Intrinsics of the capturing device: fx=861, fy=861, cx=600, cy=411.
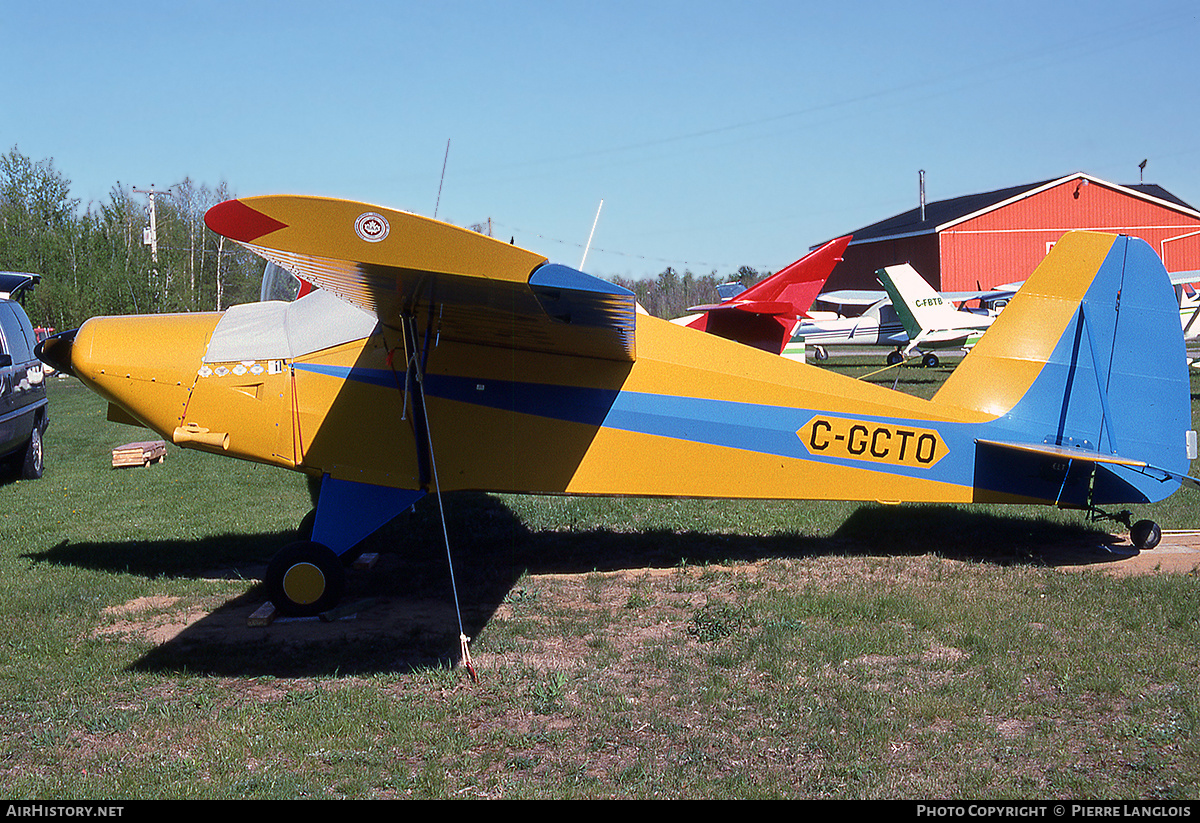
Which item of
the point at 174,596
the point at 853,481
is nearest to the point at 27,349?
the point at 174,596

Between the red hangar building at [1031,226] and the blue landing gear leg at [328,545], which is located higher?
the red hangar building at [1031,226]

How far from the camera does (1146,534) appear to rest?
7.22 m

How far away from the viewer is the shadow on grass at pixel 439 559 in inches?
218

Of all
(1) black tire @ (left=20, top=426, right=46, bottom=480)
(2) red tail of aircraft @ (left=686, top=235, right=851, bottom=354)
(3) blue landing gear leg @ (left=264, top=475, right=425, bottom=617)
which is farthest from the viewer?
(2) red tail of aircraft @ (left=686, top=235, right=851, bottom=354)

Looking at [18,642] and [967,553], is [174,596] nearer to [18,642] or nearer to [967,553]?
[18,642]

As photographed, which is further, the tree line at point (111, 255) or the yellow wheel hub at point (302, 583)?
the tree line at point (111, 255)

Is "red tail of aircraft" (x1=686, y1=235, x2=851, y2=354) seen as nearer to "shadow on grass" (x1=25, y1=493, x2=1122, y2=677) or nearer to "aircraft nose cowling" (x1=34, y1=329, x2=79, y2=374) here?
"shadow on grass" (x1=25, y1=493, x2=1122, y2=677)

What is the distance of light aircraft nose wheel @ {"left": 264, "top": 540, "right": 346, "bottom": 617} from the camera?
6.13 m

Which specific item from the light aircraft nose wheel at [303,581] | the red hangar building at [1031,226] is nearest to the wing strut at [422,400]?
the light aircraft nose wheel at [303,581]

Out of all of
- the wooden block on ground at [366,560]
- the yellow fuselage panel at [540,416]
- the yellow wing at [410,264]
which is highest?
the yellow wing at [410,264]

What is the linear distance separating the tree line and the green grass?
27.9m

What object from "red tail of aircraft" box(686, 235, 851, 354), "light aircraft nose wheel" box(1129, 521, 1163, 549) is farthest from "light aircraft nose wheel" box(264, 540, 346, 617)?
"red tail of aircraft" box(686, 235, 851, 354)

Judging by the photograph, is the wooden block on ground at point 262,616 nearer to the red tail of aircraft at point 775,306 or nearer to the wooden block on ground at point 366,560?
the wooden block on ground at point 366,560

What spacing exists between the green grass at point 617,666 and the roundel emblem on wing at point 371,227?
2414 mm
